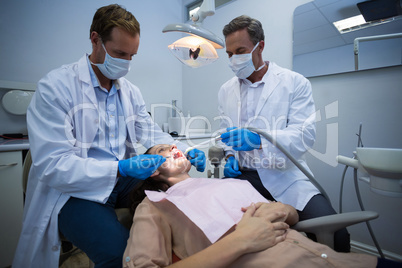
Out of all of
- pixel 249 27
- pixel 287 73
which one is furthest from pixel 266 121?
pixel 249 27

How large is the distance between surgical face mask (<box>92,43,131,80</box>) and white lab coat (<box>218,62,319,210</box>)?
77cm

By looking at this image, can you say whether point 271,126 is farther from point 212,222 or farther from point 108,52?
point 108,52

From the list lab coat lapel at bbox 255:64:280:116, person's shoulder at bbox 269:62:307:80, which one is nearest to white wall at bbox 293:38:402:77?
person's shoulder at bbox 269:62:307:80

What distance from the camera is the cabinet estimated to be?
1.42m

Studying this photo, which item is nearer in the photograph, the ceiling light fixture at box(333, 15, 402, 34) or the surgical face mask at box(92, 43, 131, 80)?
the surgical face mask at box(92, 43, 131, 80)

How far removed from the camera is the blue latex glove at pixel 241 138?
1240mm

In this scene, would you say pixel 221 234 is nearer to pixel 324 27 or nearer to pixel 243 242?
pixel 243 242

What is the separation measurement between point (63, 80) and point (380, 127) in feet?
7.00

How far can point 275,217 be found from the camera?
0.83 meters

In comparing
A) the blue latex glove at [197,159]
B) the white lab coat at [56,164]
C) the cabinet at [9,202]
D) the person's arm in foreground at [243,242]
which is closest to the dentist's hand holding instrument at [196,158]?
the blue latex glove at [197,159]

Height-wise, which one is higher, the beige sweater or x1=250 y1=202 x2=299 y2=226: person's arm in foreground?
x1=250 y1=202 x2=299 y2=226: person's arm in foreground

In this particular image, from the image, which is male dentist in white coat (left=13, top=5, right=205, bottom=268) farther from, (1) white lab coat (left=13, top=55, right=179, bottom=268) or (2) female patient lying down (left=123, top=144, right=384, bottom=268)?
(2) female patient lying down (left=123, top=144, right=384, bottom=268)

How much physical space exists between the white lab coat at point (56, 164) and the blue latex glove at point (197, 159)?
19.2 inches

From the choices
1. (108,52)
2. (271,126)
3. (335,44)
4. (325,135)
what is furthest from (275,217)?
(335,44)
